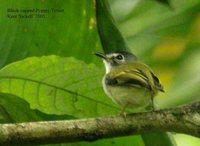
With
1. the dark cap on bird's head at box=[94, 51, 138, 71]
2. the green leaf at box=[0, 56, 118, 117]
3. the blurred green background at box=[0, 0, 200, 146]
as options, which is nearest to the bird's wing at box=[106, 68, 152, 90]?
the blurred green background at box=[0, 0, 200, 146]

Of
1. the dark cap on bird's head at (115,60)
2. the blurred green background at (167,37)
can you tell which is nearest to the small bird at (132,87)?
the dark cap on bird's head at (115,60)

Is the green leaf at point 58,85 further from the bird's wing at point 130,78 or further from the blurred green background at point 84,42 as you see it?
the bird's wing at point 130,78

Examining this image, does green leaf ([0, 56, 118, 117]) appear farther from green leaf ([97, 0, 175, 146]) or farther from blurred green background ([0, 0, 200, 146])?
green leaf ([97, 0, 175, 146])

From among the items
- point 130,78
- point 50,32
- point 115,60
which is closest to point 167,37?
point 115,60

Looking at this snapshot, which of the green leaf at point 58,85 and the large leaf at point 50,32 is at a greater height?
the large leaf at point 50,32

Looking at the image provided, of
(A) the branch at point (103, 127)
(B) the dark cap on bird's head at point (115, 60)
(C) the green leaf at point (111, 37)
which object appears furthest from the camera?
(B) the dark cap on bird's head at point (115, 60)
